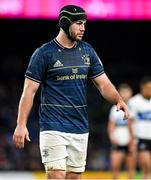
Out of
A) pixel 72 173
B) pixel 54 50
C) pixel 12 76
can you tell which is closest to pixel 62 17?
pixel 54 50

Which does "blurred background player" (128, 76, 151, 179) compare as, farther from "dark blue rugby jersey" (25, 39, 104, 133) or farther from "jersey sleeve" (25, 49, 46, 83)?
"jersey sleeve" (25, 49, 46, 83)

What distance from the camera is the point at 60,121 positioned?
767 cm

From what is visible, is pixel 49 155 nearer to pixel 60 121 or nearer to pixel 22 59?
pixel 60 121

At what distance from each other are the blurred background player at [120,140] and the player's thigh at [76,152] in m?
6.12

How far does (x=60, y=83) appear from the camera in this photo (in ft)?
25.1

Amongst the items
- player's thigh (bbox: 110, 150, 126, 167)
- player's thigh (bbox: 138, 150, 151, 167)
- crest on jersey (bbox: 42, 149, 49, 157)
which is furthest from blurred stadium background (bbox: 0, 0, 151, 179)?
crest on jersey (bbox: 42, 149, 49, 157)

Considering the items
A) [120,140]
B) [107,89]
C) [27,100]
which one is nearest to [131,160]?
[120,140]

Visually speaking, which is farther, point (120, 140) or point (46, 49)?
point (120, 140)

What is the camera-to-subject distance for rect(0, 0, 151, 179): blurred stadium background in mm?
17219

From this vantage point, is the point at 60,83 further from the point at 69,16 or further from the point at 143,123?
the point at 143,123

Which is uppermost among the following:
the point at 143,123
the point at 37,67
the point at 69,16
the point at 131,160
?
the point at 69,16

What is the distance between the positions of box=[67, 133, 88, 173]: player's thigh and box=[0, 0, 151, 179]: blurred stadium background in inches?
319

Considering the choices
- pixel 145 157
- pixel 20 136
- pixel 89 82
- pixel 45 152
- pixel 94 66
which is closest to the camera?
pixel 20 136

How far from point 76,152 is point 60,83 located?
2.27ft
